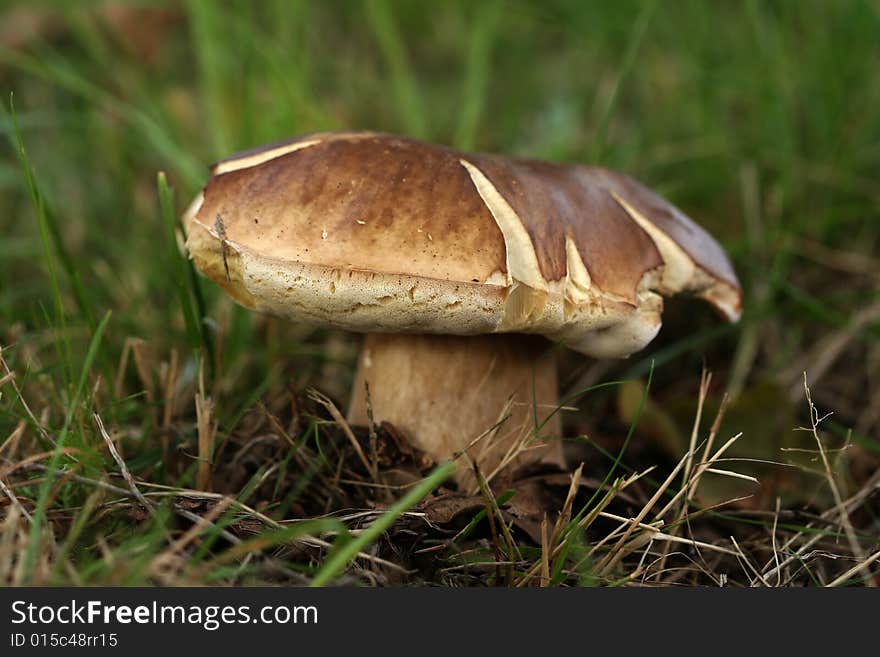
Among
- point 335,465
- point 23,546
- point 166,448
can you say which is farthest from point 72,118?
point 23,546

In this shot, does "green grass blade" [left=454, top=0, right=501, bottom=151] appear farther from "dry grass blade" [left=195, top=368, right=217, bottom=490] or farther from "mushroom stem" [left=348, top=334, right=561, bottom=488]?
"dry grass blade" [left=195, top=368, right=217, bottom=490]

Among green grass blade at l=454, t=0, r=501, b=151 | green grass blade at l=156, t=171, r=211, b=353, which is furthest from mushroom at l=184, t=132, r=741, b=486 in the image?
green grass blade at l=454, t=0, r=501, b=151

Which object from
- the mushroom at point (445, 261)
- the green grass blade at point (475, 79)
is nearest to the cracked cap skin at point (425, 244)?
the mushroom at point (445, 261)

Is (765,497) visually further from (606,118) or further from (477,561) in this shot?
(606,118)

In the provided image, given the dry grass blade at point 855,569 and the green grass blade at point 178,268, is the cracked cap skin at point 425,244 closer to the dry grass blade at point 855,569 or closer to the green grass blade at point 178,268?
the green grass blade at point 178,268

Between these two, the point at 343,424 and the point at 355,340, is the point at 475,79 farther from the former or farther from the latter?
the point at 343,424

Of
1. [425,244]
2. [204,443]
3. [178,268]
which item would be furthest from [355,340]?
[425,244]

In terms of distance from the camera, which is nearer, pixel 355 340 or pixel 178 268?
pixel 178 268

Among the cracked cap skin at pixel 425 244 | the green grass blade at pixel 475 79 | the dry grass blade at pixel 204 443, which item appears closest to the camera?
the cracked cap skin at pixel 425 244

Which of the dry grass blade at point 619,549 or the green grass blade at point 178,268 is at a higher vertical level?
the green grass blade at point 178,268
